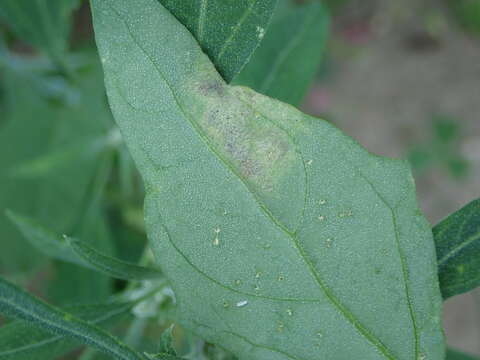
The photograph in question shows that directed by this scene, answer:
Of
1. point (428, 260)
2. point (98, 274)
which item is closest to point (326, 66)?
point (98, 274)

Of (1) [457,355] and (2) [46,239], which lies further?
(1) [457,355]

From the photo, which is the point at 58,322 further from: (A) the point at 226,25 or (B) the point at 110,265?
(A) the point at 226,25

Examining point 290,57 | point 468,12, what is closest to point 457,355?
point 290,57

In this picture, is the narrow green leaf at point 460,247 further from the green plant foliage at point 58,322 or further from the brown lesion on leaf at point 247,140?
the green plant foliage at point 58,322

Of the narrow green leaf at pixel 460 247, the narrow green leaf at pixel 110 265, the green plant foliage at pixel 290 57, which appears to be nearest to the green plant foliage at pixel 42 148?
the green plant foliage at pixel 290 57

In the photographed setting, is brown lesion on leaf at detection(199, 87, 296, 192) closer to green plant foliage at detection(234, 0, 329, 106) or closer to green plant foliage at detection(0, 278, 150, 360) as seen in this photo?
green plant foliage at detection(0, 278, 150, 360)

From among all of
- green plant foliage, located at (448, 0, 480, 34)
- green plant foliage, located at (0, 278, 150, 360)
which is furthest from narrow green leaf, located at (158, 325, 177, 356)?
green plant foliage, located at (448, 0, 480, 34)

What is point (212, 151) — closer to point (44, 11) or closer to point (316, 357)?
point (316, 357)
